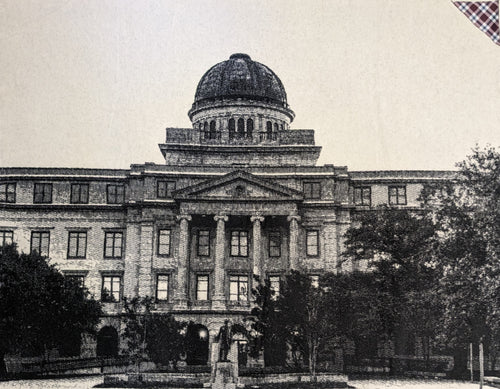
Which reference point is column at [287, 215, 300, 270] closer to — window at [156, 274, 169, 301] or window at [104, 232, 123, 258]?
window at [156, 274, 169, 301]

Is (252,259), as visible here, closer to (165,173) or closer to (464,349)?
(165,173)

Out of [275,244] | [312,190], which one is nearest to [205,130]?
[312,190]

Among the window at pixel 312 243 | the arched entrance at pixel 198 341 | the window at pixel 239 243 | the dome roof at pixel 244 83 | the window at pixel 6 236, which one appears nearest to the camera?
the arched entrance at pixel 198 341

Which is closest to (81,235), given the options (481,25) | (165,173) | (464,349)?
(165,173)

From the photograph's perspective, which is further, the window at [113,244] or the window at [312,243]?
the window at [113,244]

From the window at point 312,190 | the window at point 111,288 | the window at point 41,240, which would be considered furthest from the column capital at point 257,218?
the window at point 41,240

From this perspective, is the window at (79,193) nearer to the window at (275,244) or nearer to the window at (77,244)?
the window at (77,244)
